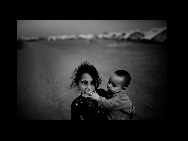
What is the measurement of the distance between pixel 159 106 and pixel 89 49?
178 inches

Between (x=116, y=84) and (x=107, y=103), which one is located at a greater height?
(x=116, y=84)

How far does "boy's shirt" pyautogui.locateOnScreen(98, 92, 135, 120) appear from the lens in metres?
1.31

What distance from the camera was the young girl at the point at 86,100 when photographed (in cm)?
135

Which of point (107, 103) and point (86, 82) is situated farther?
point (86, 82)

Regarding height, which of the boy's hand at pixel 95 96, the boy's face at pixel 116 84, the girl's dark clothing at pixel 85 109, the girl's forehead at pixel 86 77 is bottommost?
the girl's dark clothing at pixel 85 109

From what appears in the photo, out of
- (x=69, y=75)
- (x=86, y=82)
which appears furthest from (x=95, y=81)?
(x=69, y=75)

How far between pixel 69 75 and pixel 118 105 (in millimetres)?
3205

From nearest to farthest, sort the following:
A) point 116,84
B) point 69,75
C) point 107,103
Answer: point 107,103 < point 116,84 < point 69,75

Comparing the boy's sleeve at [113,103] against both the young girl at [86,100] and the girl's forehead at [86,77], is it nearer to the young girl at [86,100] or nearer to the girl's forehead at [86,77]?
the young girl at [86,100]

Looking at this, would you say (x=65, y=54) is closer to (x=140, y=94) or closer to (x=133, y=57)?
(x=133, y=57)

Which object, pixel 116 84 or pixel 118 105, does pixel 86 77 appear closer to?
pixel 116 84

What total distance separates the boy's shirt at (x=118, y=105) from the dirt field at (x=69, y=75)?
1534mm

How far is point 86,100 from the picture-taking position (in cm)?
139

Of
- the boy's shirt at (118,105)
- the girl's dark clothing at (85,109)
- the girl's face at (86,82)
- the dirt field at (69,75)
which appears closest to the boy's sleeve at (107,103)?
the boy's shirt at (118,105)
